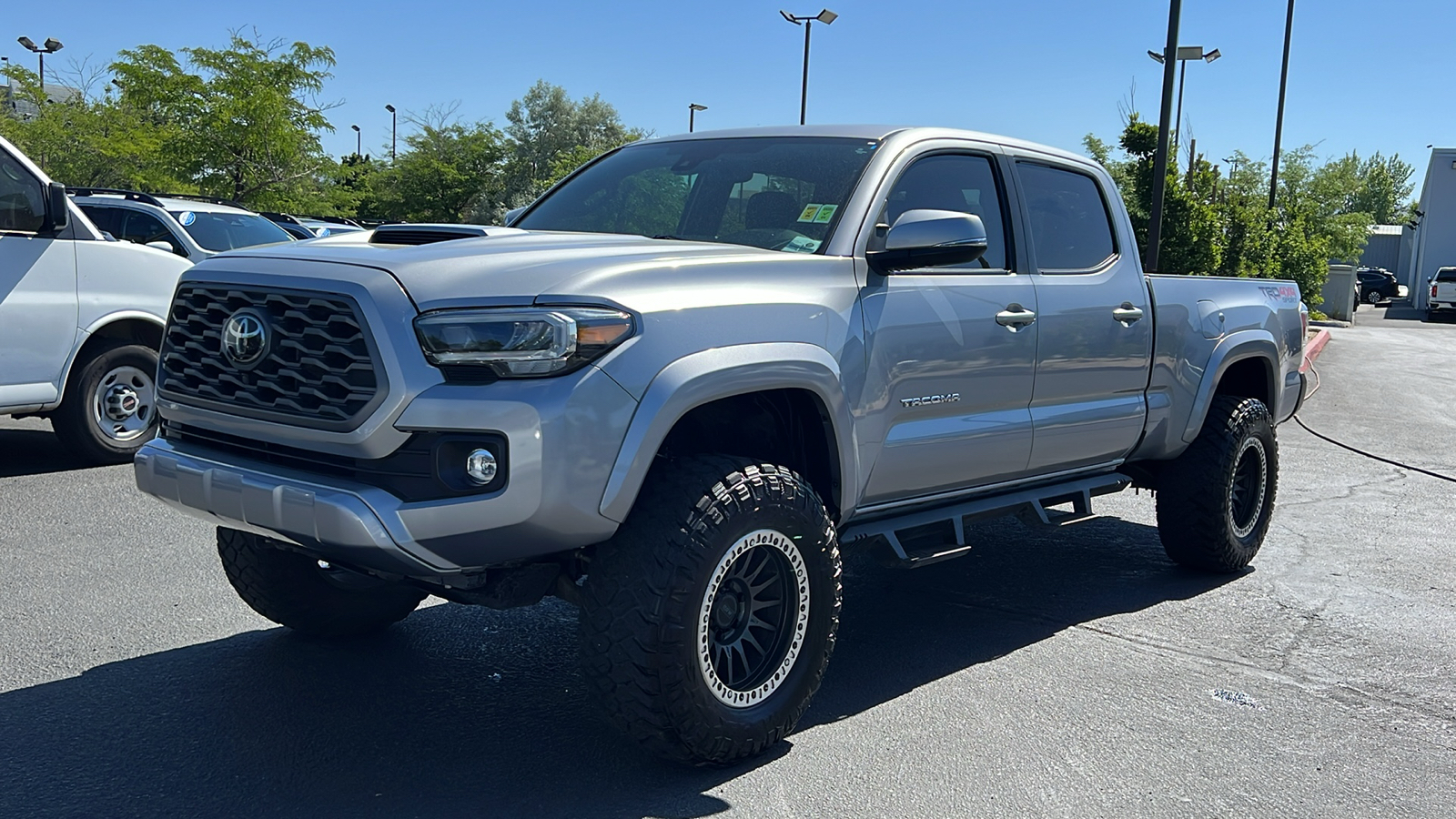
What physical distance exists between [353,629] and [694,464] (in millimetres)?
1816

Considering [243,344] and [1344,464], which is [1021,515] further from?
[1344,464]

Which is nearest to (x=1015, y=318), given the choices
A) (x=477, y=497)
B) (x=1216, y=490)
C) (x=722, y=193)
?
(x=722, y=193)

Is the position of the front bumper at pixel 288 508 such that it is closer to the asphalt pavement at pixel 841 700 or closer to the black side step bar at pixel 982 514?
the asphalt pavement at pixel 841 700

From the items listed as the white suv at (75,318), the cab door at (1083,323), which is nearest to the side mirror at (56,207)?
the white suv at (75,318)

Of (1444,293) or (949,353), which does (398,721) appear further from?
(1444,293)

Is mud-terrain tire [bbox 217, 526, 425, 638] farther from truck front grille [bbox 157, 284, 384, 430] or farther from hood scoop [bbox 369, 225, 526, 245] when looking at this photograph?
hood scoop [bbox 369, 225, 526, 245]

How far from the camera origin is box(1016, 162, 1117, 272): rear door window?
5379 mm

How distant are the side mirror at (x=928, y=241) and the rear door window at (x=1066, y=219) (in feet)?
3.48

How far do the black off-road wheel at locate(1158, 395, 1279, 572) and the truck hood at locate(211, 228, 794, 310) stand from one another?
306 cm

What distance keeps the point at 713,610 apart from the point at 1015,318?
1.84 meters

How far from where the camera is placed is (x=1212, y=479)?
20.2 feet

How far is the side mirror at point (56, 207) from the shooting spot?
740 centimetres

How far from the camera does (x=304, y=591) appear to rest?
4.52 m

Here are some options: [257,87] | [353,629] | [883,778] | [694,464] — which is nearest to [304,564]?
[353,629]
